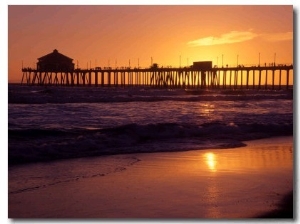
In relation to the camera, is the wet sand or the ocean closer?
the wet sand

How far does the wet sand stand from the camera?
3736 millimetres

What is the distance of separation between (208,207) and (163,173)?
915 mm

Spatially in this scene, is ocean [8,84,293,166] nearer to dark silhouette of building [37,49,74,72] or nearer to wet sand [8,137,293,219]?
dark silhouette of building [37,49,74,72]

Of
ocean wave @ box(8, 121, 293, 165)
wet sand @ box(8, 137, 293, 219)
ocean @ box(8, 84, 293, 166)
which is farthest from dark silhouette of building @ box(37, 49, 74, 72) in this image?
wet sand @ box(8, 137, 293, 219)

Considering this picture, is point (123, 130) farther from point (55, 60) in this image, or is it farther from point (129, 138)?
point (55, 60)

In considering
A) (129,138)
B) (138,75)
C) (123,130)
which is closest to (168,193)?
(129,138)

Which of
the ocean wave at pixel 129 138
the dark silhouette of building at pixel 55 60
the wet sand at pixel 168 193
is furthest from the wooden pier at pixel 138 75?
the wet sand at pixel 168 193

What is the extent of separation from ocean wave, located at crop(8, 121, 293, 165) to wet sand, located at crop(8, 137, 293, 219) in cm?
65

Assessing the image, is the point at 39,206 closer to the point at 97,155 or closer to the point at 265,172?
the point at 97,155

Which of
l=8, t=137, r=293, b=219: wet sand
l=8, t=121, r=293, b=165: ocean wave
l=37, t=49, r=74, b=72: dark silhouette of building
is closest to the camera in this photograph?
l=8, t=137, r=293, b=219: wet sand

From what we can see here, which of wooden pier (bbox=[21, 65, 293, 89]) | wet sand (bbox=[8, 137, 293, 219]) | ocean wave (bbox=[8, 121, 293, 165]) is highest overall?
wooden pier (bbox=[21, 65, 293, 89])

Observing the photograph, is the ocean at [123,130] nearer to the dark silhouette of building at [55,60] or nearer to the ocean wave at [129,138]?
the ocean wave at [129,138]
